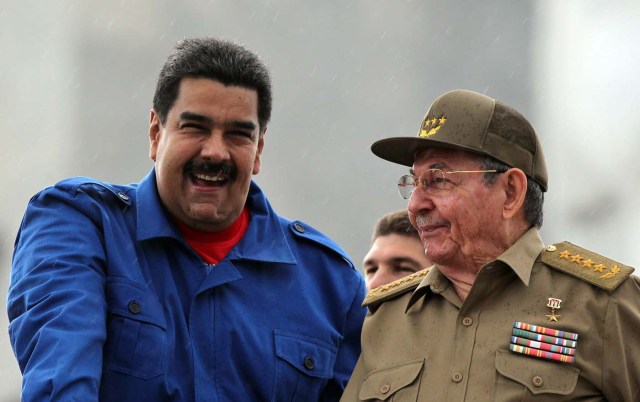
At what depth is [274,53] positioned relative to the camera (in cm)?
2136

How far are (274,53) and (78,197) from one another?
1691 cm

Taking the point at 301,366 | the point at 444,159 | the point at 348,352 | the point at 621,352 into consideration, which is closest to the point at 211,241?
the point at 301,366

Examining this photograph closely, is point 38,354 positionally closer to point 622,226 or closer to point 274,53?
point 622,226

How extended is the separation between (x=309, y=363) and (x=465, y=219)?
78 centimetres

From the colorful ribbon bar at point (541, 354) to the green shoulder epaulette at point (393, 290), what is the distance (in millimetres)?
568

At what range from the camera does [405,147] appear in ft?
16.0

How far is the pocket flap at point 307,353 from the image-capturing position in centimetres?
480

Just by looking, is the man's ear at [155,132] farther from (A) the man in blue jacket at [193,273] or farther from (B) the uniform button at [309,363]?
(B) the uniform button at [309,363]

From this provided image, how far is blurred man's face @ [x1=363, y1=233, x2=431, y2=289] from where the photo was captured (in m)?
6.30

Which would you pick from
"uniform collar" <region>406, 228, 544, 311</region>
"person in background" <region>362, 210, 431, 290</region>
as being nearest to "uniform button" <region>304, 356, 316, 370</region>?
"uniform collar" <region>406, 228, 544, 311</region>

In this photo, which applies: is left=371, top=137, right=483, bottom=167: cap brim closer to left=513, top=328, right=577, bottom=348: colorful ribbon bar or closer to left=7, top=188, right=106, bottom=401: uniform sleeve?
left=513, top=328, right=577, bottom=348: colorful ribbon bar

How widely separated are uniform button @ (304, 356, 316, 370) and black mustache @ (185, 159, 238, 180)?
734mm

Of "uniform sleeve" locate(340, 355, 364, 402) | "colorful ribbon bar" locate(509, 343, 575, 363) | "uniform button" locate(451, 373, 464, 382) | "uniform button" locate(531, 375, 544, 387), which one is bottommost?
"uniform sleeve" locate(340, 355, 364, 402)

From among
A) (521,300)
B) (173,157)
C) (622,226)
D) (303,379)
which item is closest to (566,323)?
(521,300)
